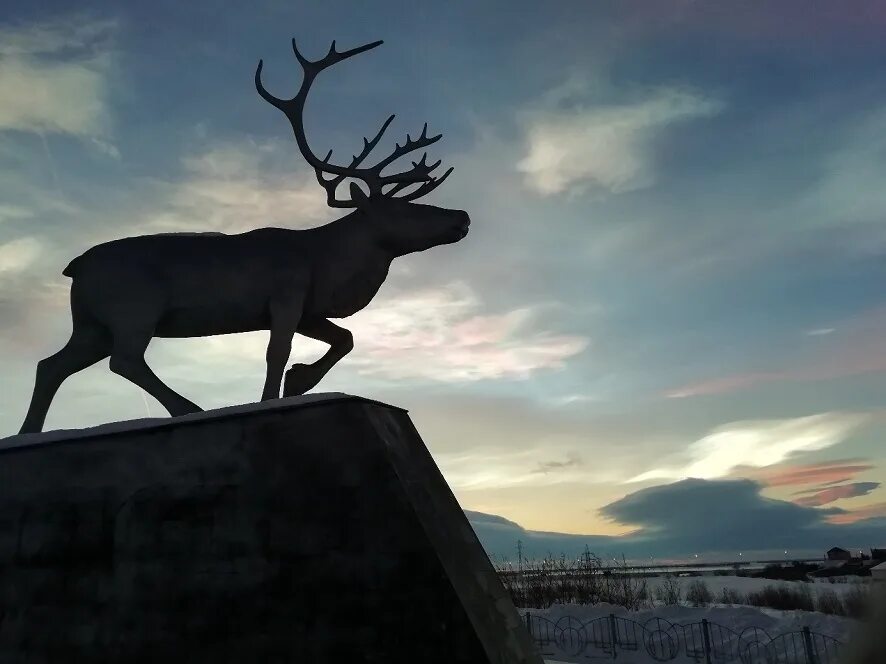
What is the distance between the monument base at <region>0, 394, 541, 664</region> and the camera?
3.75 meters

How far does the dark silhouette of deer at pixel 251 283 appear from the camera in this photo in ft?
17.9

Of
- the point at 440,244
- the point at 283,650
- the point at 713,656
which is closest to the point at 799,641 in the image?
the point at 713,656

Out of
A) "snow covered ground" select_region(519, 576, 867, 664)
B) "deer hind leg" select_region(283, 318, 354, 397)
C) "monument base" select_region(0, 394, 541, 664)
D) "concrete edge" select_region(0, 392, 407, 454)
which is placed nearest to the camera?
"monument base" select_region(0, 394, 541, 664)

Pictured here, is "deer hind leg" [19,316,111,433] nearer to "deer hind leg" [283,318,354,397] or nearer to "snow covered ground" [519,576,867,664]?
"deer hind leg" [283,318,354,397]

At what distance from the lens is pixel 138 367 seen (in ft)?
17.7

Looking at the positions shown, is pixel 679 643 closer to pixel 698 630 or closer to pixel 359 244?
pixel 698 630

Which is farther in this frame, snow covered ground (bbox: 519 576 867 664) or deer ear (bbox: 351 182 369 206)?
snow covered ground (bbox: 519 576 867 664)

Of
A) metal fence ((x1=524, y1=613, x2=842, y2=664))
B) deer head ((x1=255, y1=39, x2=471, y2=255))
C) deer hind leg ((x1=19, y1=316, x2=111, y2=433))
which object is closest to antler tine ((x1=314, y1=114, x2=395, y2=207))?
deer head ((x1=255, y1=39, x2=471, y2=255))

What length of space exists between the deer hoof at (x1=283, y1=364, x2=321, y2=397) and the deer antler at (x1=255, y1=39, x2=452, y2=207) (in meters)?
1.43

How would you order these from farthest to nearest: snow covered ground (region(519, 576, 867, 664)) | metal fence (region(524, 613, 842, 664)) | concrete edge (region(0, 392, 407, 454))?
1. snow covered ground (region(519, 576, 867, 664))
2. metal fence (region(524, 613, 842, 664))
3. concrete edge (region(0, 392, 407, 454))

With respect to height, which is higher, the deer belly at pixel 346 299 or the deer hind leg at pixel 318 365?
the deer belly at pixel 346 299

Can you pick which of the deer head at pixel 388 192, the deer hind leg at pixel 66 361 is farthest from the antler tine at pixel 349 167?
the deer hind leg at pixel 66 361

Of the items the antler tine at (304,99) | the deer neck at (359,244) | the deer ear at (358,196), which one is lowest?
the deer neck at (359,244)

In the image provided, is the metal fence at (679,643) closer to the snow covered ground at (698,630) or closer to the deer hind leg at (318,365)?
the snow covered ground at (698,630)
